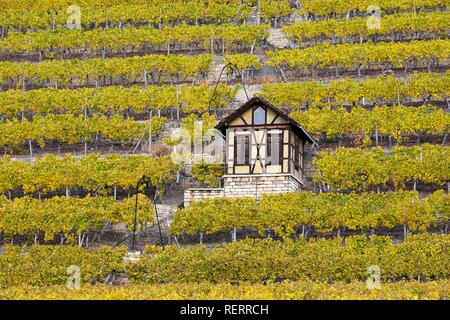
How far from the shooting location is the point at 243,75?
63.7m

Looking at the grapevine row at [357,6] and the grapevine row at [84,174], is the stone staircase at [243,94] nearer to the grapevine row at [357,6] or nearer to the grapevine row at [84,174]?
the grapevine row at [84,174]

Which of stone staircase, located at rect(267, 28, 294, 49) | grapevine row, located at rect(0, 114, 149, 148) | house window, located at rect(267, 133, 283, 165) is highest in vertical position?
stone staircase, located at rect(267, 28, 294, 49)

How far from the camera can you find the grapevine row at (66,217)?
45.7m

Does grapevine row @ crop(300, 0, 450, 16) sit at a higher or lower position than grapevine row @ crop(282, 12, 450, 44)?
higher

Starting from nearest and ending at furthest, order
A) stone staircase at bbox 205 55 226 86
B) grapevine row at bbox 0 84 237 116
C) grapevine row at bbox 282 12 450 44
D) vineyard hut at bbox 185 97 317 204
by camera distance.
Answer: vineyard hut at bbox 185 97 317 204 < grapevine row at bbox 0 84 237 116 < stone staircase at bbox 205 55 226 86 < grapevine row at bbox 282 12 450 44

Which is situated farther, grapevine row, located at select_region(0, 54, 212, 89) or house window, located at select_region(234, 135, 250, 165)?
grapevine row, located at select_region(0, 54, 212, 89)

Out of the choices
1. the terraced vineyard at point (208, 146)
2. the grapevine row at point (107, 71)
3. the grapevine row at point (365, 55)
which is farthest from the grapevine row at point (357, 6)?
the grapevine row at point (107, 71)

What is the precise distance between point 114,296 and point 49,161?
19.7m

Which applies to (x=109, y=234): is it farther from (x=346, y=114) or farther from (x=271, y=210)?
(x=346, y=114)

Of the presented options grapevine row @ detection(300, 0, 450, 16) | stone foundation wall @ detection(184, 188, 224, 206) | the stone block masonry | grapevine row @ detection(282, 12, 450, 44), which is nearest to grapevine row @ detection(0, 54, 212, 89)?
grapevine row @ detection(282, 12, 450, 44)

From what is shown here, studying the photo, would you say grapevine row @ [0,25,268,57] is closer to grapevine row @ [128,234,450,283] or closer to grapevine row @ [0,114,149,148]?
grapevine row @ [0,114,149,148]

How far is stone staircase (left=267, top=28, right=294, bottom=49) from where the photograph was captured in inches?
2677

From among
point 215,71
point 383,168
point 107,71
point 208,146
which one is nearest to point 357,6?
point 215,71

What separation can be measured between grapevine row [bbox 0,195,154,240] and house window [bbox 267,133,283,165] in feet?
20.8
